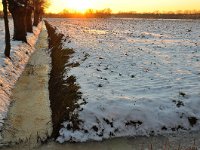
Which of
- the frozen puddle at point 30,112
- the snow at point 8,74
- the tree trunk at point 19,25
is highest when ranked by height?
the tree trunk at point 19,25

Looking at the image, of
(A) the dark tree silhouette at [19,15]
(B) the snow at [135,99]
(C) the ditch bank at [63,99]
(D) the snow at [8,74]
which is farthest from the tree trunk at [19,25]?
(B) the snow at [135,99]

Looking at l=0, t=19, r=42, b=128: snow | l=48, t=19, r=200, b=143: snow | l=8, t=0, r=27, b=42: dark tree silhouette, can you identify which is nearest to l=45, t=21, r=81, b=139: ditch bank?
l=48, t=19, r=200, b=143: snow

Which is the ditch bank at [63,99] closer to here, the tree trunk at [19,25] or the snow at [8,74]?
the snow at [8,74]

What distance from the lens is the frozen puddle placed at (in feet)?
30.1

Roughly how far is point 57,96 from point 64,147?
350 centimetres

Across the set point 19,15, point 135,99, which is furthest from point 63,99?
point 19,15

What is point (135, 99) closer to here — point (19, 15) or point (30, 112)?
point (30, 112)

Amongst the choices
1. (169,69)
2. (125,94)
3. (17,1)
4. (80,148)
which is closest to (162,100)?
(125,94)

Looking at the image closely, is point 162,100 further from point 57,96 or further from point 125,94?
point 57,96

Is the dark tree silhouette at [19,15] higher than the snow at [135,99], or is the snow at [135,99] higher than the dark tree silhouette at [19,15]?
the dark tree silhouette at [19,15]

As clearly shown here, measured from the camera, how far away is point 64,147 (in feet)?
27.9

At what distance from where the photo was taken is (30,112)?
1118 cm

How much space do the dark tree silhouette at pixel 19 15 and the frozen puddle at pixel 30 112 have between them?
7.89 meters

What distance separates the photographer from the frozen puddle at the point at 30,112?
9.17 m
